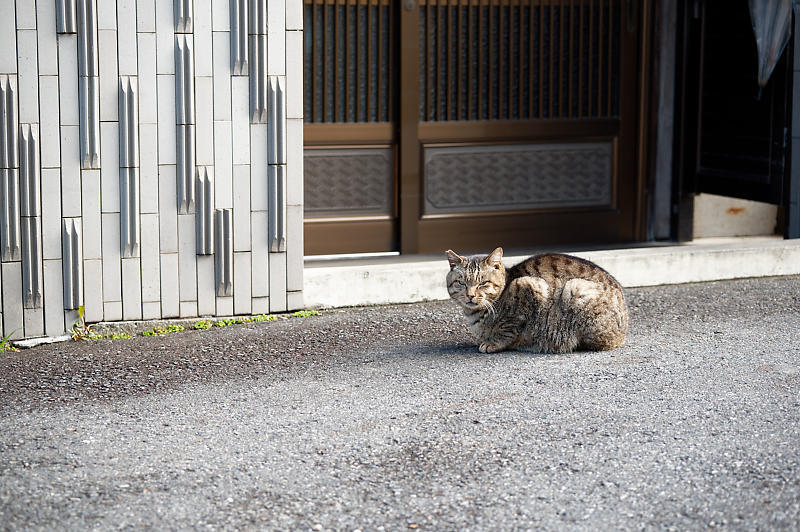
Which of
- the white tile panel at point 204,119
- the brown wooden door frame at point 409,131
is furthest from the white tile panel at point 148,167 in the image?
the brown wooden door frame at point 409,131

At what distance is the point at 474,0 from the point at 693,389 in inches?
192

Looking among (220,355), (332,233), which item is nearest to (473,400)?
(220,355)

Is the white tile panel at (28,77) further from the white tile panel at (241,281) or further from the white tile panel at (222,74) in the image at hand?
the white tile panel at (241,281)

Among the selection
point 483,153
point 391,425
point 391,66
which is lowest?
point 391,425

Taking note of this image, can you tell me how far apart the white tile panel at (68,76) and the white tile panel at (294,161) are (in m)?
1.46

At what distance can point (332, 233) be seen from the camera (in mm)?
9812

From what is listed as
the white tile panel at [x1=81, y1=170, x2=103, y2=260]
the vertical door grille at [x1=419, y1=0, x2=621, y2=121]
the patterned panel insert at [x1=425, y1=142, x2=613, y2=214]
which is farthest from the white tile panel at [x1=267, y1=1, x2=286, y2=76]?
the patterned panel insert at [x1=425, y1=142, x2=613, y2=214]

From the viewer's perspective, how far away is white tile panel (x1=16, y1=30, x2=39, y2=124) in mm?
7199

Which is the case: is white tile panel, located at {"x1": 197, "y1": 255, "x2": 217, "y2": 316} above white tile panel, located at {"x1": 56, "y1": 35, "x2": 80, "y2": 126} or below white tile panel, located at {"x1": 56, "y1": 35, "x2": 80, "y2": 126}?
below

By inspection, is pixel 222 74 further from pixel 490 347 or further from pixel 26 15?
pixel 490 347

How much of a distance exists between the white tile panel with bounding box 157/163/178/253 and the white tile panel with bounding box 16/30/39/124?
0.91 m

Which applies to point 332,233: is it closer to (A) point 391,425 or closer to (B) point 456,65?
(B) point 456,65

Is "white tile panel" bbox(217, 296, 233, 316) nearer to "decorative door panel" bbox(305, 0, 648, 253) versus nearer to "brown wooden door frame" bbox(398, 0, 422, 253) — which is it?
"decorative door panel" bbox(305, 0, 648, 253)

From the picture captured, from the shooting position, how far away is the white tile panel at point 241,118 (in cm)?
771
